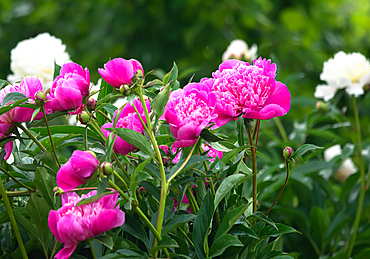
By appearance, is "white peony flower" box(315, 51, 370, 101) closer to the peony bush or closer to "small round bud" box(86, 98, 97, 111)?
the peony bush

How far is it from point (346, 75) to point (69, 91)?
2.01 ft

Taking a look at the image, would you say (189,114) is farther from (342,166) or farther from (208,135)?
(342,166)

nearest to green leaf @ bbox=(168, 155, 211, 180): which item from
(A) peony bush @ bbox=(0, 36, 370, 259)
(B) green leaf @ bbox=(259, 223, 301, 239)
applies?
(A) peony bush @ bbox=(0, 36, 370, 259)

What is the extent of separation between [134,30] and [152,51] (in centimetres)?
14

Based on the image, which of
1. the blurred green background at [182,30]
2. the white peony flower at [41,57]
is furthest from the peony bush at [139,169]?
the blurred green background at [182,30]

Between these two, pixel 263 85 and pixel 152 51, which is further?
pixel 152 51

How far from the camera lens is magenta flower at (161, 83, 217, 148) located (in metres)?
0.33

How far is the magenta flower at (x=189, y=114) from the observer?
33cm

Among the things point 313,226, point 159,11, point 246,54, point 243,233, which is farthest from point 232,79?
point 159,11

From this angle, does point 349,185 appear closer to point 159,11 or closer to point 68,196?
point 68,196

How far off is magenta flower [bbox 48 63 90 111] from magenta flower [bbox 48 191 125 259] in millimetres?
86

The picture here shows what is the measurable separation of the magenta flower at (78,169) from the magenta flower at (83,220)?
0.08 feet

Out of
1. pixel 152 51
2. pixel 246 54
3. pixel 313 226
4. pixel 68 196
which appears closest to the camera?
pixel 68 196

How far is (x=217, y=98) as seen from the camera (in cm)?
35
